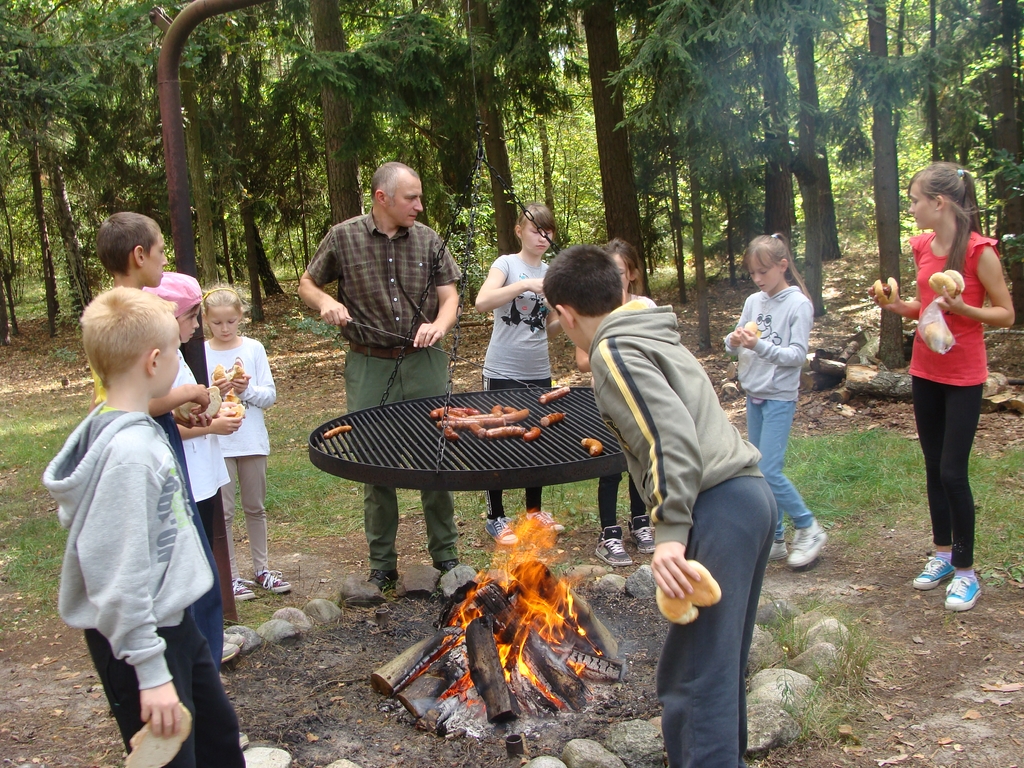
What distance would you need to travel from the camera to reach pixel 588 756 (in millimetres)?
2922

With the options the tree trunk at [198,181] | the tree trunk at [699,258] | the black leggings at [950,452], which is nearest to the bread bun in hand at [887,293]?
the black leggings at [950,452]

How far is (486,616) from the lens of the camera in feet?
12.1

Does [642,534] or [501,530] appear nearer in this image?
[642,534]

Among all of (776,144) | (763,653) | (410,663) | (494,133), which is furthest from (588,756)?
(494,133)

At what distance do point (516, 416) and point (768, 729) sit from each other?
174 centimetres

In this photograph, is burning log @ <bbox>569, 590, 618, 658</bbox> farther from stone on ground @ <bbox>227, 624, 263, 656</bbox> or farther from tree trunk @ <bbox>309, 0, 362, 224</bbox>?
tree trunk @ <bbox>309, 0, 362, 224</bbox>

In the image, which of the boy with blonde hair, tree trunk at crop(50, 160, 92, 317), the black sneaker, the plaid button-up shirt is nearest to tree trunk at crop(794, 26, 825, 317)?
the plaid button-up shirt

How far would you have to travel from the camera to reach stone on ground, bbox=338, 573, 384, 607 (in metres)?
4.49

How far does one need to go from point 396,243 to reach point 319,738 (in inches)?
104

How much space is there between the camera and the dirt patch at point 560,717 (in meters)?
3.10

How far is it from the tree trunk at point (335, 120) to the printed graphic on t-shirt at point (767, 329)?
27.5ft

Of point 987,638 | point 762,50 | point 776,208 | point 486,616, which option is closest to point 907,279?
point 776,208

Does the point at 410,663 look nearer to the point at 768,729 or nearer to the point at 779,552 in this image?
the point at 768,729

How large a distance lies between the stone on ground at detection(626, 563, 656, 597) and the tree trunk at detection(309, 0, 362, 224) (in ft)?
29.3
